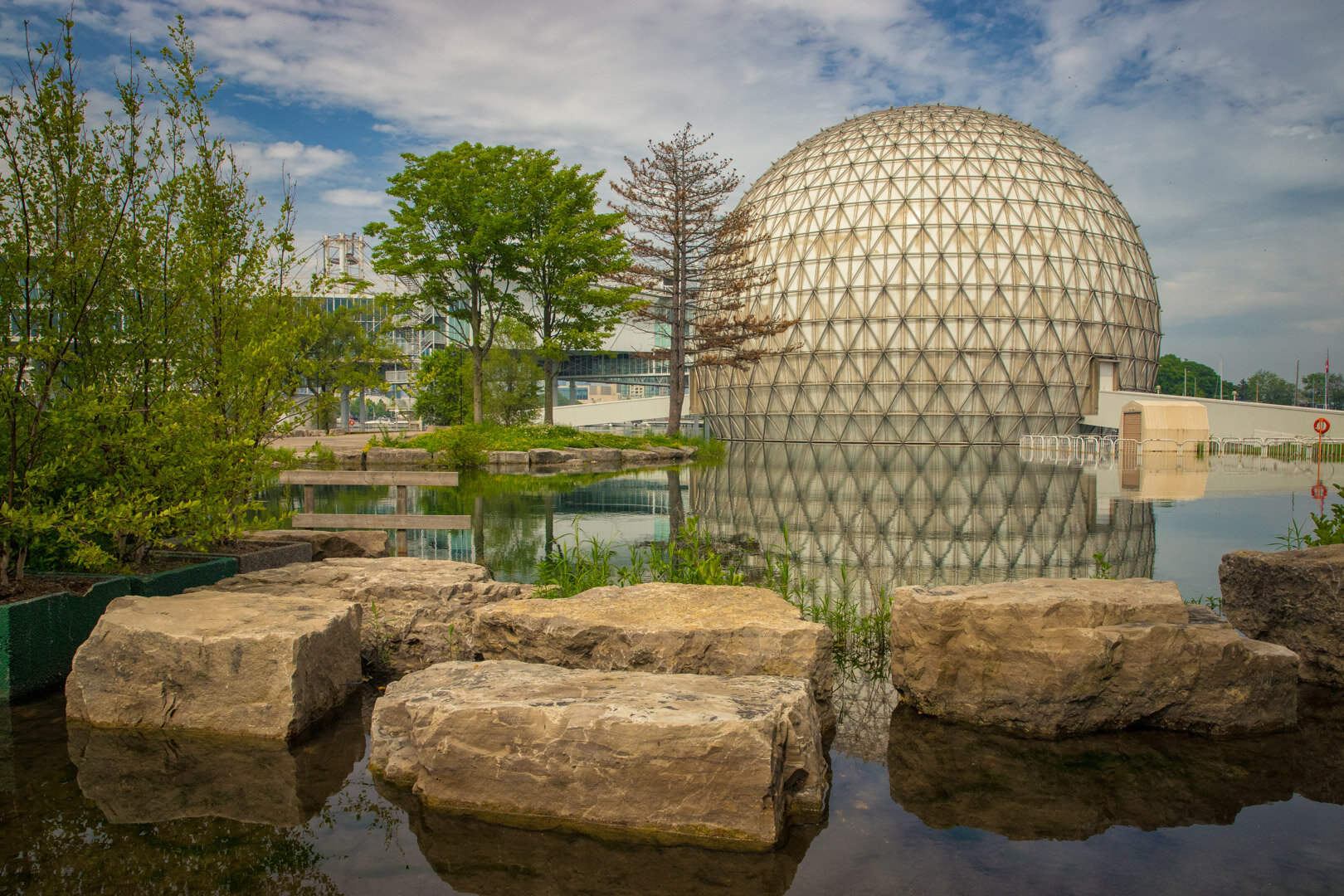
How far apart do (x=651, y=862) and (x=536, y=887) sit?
1.45 ft

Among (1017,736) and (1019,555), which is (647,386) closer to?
(1019,555)

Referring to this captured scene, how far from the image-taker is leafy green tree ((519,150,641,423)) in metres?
31.2

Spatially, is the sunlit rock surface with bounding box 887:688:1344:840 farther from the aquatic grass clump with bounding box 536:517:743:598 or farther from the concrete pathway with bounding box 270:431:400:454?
the concrete pathway with bounding box 270:431:400:454

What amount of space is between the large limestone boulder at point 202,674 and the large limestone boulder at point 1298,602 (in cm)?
616

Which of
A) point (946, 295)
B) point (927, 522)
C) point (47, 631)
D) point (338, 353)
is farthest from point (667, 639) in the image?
point (338, 353)

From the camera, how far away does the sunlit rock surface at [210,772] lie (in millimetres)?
3564

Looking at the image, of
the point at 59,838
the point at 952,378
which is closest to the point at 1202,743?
the point at 59,838

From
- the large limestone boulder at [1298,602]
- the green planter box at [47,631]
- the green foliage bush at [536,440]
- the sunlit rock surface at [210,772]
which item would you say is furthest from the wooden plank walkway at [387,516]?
the green foliage bush at [536,440]

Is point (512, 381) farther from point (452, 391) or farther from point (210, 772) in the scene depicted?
point (210, 772)

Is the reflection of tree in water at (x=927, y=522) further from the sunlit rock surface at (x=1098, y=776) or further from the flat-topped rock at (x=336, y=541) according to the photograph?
the flat-topped rock at (x=336, y=541)

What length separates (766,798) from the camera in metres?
3.27

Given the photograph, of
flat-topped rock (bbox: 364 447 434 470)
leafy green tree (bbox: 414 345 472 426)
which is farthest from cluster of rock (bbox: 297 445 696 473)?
leafy green tree (bbox: 414 345 472 426)

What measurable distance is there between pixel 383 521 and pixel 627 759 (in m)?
6.70

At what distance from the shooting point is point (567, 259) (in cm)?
3172
